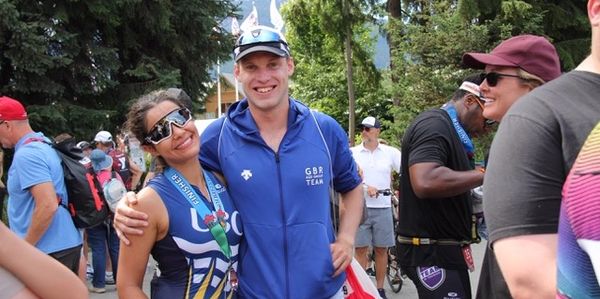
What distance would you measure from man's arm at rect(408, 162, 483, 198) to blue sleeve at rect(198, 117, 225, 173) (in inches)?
49.5

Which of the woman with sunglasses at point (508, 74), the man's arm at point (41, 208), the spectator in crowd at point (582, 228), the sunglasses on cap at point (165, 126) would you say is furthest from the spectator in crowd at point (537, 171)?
the man's arm at point (41, 208)

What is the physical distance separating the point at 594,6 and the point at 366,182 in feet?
21.9

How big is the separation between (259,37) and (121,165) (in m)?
7.77

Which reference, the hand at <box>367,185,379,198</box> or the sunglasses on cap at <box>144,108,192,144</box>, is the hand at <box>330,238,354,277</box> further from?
the hand at <box>367,185,379,198</box>

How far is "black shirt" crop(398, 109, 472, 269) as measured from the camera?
3527 millimetres

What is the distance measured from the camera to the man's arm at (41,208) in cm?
430

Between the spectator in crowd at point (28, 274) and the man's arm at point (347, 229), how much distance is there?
1262mm

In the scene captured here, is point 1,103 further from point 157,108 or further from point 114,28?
point 114,28

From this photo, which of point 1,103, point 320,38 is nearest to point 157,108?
point 1,103

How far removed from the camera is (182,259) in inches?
96.0

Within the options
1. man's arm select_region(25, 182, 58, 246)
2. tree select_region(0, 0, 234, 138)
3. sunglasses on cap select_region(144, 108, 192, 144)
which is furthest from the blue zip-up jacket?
tree select_region(0, 0, 234, 138)

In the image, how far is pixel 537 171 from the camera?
1.40 meters

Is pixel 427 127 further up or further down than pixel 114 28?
further down

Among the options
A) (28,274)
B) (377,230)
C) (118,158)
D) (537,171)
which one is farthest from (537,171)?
(118,158)
